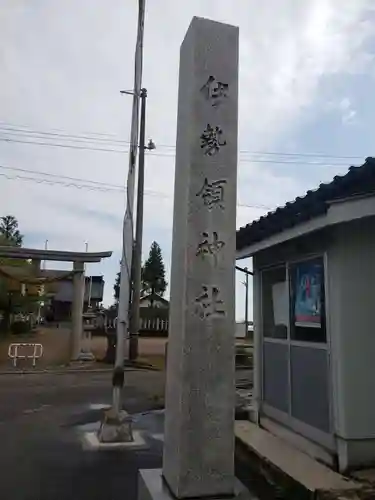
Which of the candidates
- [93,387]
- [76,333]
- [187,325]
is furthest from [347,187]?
[76,333]

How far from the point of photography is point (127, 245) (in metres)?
6.87

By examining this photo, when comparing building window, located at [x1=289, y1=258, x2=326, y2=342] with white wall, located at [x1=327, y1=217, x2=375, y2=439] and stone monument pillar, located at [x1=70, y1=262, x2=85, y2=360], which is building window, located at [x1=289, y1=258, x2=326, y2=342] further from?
stone monument pillar, located at [x1=70, y1=262, x2=85, y2=360]

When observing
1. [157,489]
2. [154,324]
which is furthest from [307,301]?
[154,324]

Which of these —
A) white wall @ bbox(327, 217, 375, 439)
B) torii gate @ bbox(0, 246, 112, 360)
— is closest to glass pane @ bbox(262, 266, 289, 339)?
white wall @ bbox(327, 217, 375, 439)

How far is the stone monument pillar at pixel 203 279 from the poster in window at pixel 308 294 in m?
2.24

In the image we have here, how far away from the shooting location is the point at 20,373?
568 inches

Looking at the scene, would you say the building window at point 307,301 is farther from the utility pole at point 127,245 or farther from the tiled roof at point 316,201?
the utility pole at point 127,245

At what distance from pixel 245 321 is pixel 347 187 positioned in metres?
24.8

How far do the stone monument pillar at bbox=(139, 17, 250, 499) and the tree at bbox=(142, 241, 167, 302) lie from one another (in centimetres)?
5135

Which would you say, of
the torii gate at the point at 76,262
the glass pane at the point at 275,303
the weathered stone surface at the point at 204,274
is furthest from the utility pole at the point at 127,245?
the torii gate at the point at 76,262

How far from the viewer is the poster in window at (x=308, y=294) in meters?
5.48

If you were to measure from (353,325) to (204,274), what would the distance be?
2.21 m

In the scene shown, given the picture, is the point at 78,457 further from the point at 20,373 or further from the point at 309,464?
the point at 20,373

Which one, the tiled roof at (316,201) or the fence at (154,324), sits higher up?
the tiled roof at (316,201)
